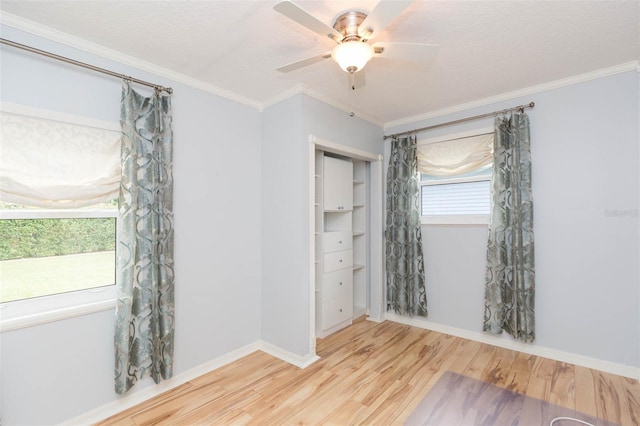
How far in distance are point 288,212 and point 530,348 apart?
107 inches

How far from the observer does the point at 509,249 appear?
2867 mm

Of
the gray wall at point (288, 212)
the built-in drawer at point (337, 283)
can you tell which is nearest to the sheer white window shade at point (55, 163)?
the gray wall at point (288, 212)

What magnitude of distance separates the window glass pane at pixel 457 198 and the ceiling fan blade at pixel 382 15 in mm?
2271

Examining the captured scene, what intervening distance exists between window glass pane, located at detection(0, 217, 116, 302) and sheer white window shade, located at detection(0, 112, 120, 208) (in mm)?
177

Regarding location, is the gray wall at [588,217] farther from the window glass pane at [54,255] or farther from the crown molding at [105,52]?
the window glass pane at [54,255]

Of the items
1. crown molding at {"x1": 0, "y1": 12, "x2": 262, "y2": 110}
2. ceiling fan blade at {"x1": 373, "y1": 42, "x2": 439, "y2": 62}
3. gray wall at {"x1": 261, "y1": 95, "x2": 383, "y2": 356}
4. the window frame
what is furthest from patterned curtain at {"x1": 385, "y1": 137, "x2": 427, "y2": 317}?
the window frame

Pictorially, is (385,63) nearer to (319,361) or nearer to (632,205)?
(632,205)

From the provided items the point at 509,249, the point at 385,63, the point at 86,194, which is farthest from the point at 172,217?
the point at 509,249

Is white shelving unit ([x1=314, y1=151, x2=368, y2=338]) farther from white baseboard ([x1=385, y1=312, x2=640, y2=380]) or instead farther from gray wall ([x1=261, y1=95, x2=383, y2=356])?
white baseboard ([x1=385, y1=312, x2=640, y2=380])

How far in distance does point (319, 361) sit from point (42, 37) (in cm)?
321

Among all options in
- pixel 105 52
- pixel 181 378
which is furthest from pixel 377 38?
pixel 181 378

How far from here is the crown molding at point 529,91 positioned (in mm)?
2409

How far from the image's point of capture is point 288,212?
285 cm

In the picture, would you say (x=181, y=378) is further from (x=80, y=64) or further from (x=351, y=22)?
(x=351, y=22)
